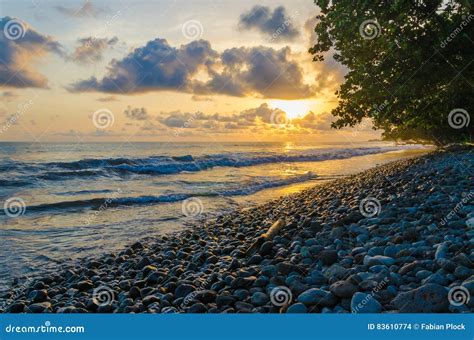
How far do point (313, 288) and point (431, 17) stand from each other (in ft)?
42.0

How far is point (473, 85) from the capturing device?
16.0 metres

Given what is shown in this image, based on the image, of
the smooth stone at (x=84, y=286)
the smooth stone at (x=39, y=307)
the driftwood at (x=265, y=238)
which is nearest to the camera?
the smooth stone at (x=39, y=307)

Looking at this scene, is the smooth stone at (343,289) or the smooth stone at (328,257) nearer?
the smooth stone at (343,289)

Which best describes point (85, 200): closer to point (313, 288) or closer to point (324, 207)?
point (324, 207)

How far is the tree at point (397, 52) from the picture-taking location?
14.0 m

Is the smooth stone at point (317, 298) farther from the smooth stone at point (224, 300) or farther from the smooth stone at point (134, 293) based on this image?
the smooth stone at point (134, 293)

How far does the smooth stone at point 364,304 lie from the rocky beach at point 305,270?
0.4 inches

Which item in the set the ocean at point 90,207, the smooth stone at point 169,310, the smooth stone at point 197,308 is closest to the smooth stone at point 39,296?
the ocean at point 90,207

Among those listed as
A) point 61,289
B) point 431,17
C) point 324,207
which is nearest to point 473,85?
point 431,17

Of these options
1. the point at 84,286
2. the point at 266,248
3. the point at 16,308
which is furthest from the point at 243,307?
the point at 16,308

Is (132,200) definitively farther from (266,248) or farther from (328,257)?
(328,257)

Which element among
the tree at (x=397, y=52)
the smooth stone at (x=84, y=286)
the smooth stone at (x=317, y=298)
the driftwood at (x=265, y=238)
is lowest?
the smooth stone at (x=84, y=286)

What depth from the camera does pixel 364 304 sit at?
4.53m

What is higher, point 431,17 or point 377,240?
point 431,17
